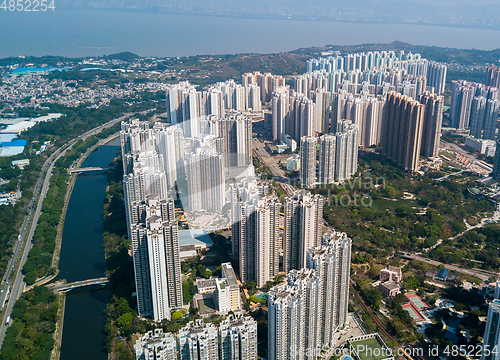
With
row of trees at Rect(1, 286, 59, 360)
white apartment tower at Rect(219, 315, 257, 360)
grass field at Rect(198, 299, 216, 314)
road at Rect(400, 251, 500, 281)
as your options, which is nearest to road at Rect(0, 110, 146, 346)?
row of trees at Rect(1, 286, 59, 360)

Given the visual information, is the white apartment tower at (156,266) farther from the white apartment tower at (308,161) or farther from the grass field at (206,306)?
the white apartment tower at (308,161)

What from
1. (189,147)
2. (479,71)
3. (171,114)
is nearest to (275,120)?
(171,114)

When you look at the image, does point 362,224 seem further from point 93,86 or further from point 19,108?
point 93,86

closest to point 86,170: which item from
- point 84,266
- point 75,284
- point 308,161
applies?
point 84,266

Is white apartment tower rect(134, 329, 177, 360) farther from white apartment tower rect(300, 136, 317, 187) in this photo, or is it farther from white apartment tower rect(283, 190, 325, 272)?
white apartment tower rect(300, 136, 317, 187)

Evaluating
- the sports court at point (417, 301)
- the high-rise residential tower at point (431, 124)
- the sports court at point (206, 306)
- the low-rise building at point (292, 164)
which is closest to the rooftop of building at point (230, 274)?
the sports court at point (206, 306)

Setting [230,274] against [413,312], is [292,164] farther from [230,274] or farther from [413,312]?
[413,312]
